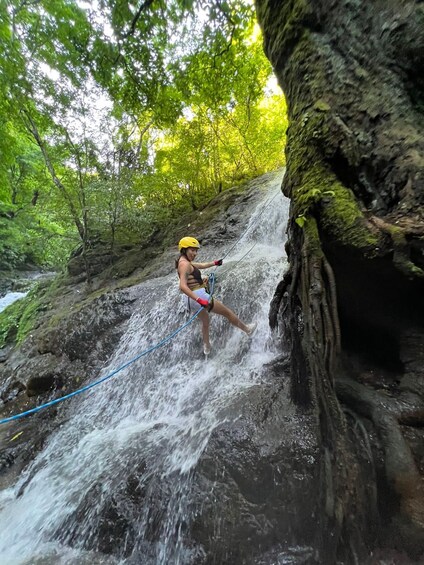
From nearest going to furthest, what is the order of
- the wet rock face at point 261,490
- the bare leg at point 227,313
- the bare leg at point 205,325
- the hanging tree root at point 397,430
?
the hanging tree root at point 397,430 → the wet rock face at point 261,490 → the bare leg at point 227,313 → the bare leg at point 205,325

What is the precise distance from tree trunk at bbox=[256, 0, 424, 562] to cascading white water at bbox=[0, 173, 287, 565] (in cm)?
134

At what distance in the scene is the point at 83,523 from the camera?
312cm

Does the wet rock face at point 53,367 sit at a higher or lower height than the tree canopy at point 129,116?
lower

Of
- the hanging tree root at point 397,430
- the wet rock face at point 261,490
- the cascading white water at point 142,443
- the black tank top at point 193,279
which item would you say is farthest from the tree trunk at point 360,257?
the black tank top at point 193,279

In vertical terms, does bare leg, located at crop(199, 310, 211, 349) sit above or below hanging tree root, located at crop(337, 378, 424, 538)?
above

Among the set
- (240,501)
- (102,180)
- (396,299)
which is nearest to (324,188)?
(396,299)

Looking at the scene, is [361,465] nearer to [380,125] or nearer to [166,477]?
[166,477]

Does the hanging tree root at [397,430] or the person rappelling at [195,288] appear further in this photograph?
the person rappelling at [195,288]

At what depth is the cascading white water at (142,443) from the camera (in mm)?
2951

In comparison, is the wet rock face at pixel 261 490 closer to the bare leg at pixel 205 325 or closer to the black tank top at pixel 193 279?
the bare leg at pixel 205 325

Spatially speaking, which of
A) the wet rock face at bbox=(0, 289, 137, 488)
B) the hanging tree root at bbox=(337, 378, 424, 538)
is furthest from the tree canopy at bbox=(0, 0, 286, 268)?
the hanging tree root at bbox=(337, 378, 424, 538)

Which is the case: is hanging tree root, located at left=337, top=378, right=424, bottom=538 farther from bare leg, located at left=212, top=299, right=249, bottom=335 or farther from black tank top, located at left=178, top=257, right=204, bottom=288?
black tank top, located at left=178, top=257, right=204, bottom=288

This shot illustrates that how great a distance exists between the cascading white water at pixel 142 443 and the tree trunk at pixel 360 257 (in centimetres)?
134

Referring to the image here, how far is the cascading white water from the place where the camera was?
2.95 m
